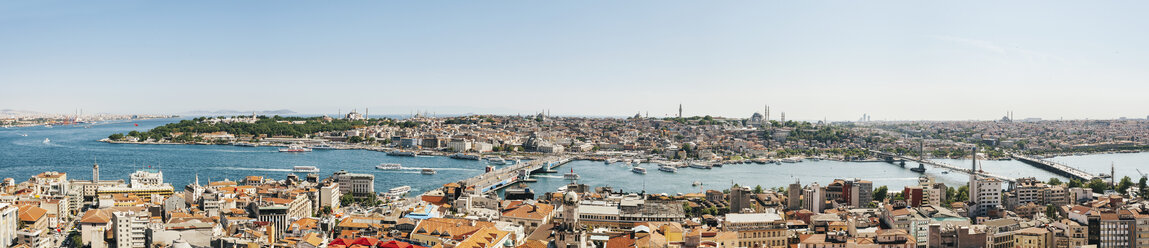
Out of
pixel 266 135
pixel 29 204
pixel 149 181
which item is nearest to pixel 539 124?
pixel 266 135

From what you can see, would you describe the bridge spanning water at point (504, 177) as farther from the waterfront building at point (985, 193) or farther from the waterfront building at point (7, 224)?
the waterfront building at point (985, 193)

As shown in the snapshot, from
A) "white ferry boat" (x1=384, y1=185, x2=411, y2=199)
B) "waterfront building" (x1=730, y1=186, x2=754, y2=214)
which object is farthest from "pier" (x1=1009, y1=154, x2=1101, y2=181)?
"white ferry boat" (x1=384, y1=185, x2=411, y2=199)

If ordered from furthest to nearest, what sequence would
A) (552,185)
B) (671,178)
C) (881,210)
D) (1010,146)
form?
1. (1010,146)
2. (671,178)
3. (552,185)
4. (881,210)

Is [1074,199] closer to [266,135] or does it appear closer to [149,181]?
[149,181]

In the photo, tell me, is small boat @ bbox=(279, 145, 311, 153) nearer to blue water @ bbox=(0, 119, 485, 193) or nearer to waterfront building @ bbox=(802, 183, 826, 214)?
blue water @ bbox=(0, 119, 485, 193)

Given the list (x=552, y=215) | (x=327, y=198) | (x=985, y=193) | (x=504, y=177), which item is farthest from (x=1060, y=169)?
(x=327, y=198)

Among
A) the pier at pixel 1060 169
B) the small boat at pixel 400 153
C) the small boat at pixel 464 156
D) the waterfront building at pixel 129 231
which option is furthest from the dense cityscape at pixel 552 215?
the small boat at pixel 400 153
